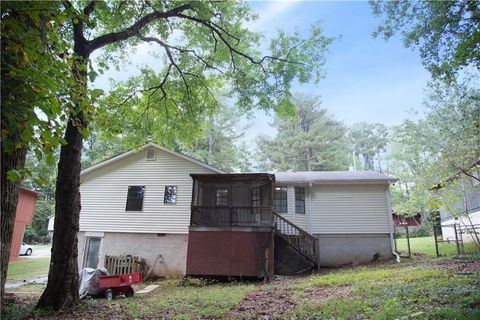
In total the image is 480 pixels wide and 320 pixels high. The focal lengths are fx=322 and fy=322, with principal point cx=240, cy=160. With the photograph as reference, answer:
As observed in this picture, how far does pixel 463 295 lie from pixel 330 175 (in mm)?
11702

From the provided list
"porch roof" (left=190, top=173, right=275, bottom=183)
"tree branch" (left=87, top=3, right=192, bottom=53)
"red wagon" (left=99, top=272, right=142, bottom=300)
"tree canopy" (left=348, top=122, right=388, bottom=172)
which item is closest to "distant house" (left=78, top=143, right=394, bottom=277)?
Result: "porch roof" (left=190, top=173, right=275, bottom=183)

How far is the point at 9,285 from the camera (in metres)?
13.2

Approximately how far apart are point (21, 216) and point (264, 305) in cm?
2098

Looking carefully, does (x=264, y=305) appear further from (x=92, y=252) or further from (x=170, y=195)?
(x=92, y=252)

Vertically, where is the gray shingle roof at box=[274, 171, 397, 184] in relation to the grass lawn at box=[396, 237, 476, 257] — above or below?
above

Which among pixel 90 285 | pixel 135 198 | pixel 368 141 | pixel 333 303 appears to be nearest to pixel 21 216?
pixel 135 198

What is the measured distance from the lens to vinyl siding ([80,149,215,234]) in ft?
51.8

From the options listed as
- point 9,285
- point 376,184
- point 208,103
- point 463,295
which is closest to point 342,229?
point 376,184

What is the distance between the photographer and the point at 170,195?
1608 centimetres

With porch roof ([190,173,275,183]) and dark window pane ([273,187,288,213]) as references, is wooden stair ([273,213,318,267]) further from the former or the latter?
porch roof ([190,173,275,183])

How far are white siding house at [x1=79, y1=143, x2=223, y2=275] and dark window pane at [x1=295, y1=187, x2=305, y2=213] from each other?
4389mm

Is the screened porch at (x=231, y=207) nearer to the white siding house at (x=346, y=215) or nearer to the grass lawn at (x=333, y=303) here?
the white siding house at (x=346, y=215)

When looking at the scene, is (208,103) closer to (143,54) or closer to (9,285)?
(143,54)

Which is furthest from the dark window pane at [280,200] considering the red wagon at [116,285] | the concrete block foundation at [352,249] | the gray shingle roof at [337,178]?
the red wagon at [116,285]
